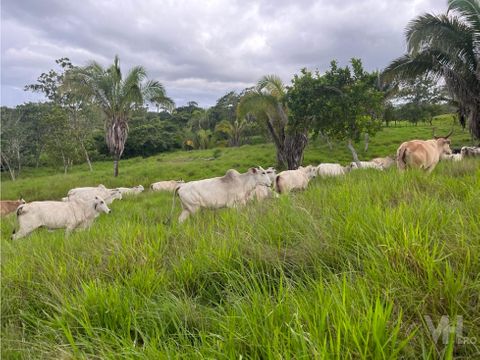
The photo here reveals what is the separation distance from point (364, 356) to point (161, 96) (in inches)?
753

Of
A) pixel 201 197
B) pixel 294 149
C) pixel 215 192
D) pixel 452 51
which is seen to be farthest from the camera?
pixel 294 149

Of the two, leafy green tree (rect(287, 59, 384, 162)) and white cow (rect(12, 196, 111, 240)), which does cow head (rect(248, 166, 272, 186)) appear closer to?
white cow (rect(12, 196, 111, 240))

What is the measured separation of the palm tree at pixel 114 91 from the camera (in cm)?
1689

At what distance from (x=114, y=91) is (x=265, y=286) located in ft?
58.1

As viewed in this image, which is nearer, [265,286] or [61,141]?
[265,286]

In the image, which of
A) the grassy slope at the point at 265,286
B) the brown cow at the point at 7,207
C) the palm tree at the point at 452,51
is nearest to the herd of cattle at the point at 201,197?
the grassy slope at the point at 265,286

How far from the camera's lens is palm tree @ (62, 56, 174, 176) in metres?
16.9

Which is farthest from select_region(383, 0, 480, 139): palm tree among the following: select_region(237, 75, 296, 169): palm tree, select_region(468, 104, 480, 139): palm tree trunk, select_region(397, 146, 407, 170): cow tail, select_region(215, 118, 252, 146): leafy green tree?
select_region(215, 118, 252, 146): leafy green tree

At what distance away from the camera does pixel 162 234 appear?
314 cm

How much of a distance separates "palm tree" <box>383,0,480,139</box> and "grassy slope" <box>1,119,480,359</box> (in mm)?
10552

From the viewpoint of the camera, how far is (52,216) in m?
6.27

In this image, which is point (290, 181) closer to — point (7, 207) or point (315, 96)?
point (315, 96)

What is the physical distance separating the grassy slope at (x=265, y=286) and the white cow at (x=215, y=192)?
247 cm

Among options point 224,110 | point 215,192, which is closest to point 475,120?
point 215,192
